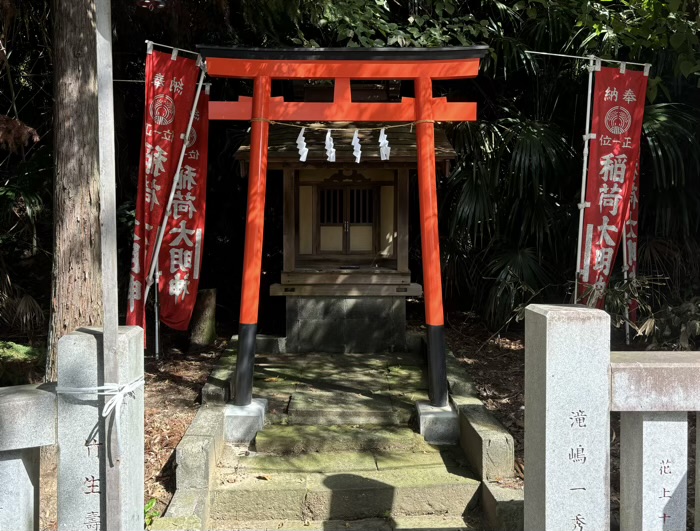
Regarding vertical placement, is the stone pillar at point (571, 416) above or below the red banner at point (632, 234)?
below

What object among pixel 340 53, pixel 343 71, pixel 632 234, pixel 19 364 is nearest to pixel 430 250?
pixel 343 71

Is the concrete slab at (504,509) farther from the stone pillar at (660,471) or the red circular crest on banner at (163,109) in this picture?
the red circular crest on banner at (163,109)

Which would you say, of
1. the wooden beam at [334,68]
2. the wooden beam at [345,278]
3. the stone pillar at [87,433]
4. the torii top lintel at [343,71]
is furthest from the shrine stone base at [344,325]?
the stone pillar at [87,433]

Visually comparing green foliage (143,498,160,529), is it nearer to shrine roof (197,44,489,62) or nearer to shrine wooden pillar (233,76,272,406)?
shrine wooden pillar (233,76,272,406)

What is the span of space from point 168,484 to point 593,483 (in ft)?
9.75

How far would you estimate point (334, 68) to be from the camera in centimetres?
548

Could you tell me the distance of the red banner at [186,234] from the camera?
21.7 feet

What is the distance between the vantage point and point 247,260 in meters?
5.42

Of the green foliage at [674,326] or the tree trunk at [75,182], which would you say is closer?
the tree trunk at [75,182]

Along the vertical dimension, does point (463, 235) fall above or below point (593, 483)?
above

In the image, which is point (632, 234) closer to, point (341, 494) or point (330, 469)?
point (330, 469)

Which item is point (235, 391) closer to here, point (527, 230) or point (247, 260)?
point (247, 260)

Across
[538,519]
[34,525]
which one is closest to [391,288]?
[538,519]

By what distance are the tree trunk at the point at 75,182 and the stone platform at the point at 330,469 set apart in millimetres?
1225
